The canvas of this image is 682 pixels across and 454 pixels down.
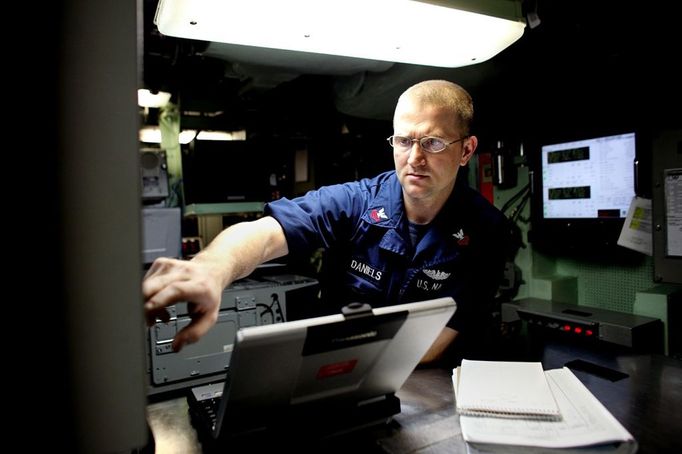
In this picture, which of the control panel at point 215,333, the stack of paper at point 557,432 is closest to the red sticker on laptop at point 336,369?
the stack of paper at point 557,432

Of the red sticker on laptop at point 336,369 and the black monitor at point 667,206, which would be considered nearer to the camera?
the red sticker on laptop at point 336,369

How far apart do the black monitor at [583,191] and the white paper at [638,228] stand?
11 centimetres

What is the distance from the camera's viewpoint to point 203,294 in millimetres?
890

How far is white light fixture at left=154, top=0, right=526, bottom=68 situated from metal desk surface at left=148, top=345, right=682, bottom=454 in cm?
96

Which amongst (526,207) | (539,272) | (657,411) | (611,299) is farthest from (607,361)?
(526,207)

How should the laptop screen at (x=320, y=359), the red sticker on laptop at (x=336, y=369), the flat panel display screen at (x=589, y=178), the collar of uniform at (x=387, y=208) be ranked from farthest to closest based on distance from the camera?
the flat panel display screen at (x=589, y=178) → the collar of uniform at (x=387, y=208) → the red sticker on laptop at (x=336, y=369) → the laptop screen at (x=320, y=359)

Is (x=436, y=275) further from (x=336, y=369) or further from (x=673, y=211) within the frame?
(x=673, y=211)

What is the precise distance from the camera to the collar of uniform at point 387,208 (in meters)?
1.72

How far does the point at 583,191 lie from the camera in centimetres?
Answer: 250

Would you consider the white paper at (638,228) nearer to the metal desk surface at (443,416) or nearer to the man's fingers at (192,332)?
the metal desk surface at (443,416)

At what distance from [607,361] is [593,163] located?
126 centimetres

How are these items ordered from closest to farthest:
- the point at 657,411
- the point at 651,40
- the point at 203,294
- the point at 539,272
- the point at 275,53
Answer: the point at 203,294, the point at 657,411, the point at 651,40, the point at 275,53, the point at 539,272

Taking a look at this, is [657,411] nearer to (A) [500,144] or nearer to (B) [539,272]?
(B) [539,272]

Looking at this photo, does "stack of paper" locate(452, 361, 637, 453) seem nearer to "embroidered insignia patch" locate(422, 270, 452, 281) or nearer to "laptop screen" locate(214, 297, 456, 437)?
"laptop screen" locate(214, 297, 456, 437)
